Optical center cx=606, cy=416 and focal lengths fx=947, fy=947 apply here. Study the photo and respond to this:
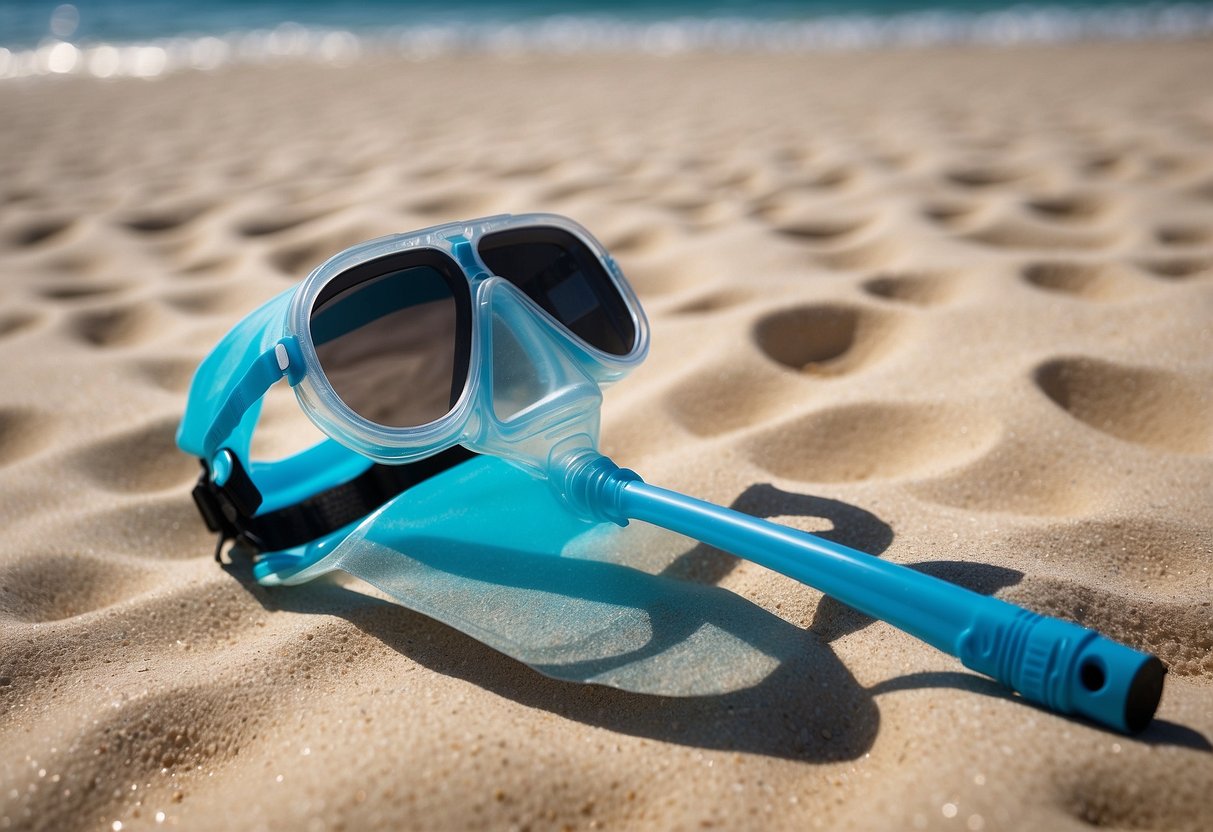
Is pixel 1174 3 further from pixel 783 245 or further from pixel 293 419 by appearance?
pixel 293 419

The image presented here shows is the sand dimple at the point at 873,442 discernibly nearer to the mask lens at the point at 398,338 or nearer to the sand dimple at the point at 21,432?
the mask lens at the point at 398,338

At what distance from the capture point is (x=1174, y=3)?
32.8 feet

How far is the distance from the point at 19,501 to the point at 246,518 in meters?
0.56

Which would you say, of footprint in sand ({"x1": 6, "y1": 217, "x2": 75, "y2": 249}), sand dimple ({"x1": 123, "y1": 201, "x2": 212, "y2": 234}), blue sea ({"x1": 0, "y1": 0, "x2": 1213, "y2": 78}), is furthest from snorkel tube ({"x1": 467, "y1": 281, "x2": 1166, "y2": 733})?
blue sea ({"x1": 0, "y1": 0, "x2": 1213, "y2": 78})

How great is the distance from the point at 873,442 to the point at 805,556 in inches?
26.8

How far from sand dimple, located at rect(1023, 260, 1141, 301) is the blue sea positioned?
22.5 feet

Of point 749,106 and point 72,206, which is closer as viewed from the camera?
point 72,206

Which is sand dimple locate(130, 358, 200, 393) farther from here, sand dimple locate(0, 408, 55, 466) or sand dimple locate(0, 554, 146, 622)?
sand dimple locate(0, 554, 146, 622)

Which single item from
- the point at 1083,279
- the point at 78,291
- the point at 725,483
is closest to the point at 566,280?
the point at 725,483

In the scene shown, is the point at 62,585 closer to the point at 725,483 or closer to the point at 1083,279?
the point at 725,483

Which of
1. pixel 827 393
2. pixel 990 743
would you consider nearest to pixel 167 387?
pixel 827 393

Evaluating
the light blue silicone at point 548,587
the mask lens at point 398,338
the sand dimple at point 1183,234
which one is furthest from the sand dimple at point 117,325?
the sand dimple at point 1183,234

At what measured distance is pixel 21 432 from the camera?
203cm

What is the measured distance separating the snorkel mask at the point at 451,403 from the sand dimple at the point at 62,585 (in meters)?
0.17
